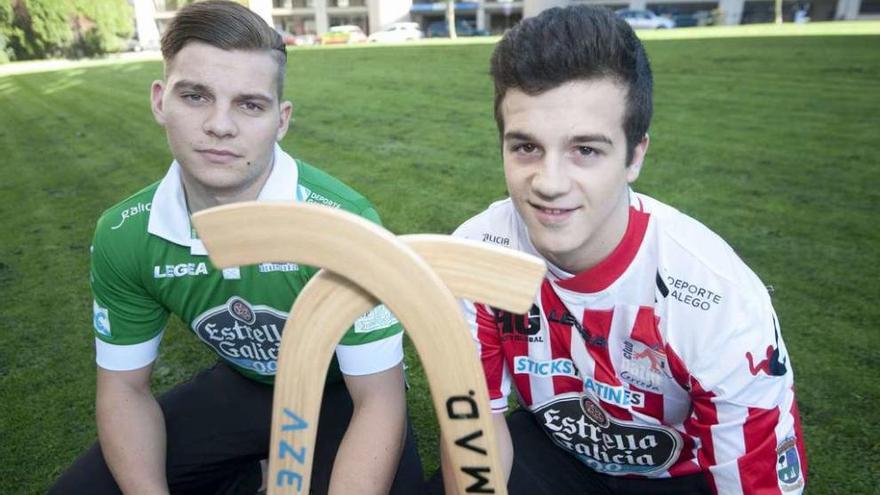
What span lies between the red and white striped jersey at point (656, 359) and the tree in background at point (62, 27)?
51.3 feet

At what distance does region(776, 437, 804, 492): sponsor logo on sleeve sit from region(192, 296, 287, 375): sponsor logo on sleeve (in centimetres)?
144

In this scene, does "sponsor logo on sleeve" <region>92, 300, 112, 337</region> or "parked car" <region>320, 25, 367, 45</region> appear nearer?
"sponsor logo on sleeve" <region>92, 300, 112, 337</region>

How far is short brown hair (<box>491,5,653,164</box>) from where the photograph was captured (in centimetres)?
148

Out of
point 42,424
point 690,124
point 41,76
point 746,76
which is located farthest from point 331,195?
point 41,76

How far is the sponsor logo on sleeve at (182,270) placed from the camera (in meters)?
2.02

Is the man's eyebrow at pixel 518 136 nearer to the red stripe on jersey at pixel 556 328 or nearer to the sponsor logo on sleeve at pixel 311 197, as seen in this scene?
the red stripe on jersey at pixel 556 328

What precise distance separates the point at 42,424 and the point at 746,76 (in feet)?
41.4

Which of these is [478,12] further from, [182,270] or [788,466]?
[788,466]

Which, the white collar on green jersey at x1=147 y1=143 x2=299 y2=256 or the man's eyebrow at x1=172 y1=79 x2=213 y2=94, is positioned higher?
the man's eyebrow at x1=172 y1=79 x2=213 y2=94

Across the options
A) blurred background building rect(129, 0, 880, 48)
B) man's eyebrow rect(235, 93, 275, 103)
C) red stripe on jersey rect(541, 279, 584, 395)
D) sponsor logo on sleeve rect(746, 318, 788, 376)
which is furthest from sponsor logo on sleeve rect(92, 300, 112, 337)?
blurred background building rect(129, 0, 880, 48)

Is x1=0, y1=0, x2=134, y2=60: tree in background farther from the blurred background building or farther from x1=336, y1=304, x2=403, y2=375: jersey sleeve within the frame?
x1=336, y1=304, x2=403, y2=375: jersey sleeve

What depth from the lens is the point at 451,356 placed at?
3.24 ft

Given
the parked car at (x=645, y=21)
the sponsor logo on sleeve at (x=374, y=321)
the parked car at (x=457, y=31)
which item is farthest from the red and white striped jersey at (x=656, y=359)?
the parked car at (x=457, y=31)

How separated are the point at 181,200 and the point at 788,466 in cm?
192
